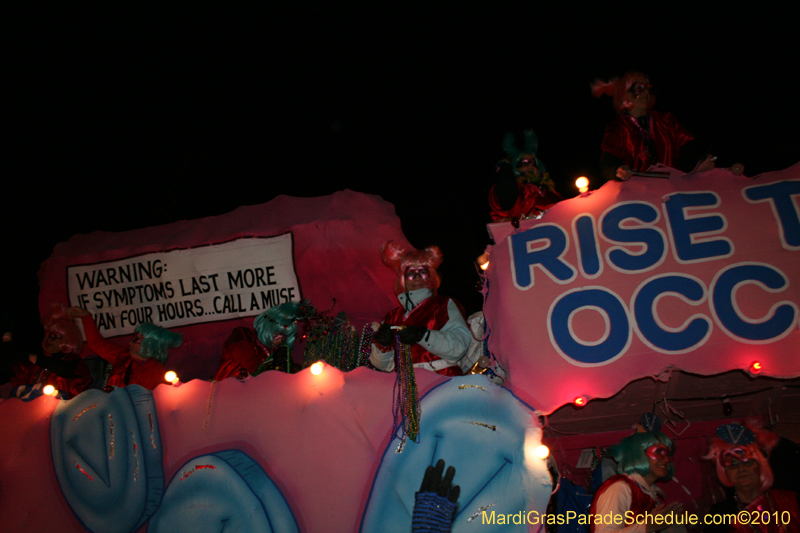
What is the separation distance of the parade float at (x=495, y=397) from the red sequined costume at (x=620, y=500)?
1.02 feet

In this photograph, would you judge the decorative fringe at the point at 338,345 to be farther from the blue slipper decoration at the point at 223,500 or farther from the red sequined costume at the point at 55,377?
the red sequined costume at the point at 55,377

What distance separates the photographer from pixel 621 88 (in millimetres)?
3605

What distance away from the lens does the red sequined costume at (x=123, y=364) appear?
408 cm

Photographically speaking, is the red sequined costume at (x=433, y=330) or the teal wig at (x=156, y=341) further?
the teal wig at (x=156, y=341)

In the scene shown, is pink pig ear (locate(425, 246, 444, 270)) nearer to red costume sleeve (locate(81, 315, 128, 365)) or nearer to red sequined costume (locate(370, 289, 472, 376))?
red sequined costume (locate(370, 289, 472, 376))

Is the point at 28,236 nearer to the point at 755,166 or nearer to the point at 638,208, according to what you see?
the point at 638,208

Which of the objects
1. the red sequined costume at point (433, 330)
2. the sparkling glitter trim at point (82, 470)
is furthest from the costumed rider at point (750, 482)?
the sparkling glitter trim at point (82, 470)

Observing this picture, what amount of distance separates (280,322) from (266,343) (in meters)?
0.19

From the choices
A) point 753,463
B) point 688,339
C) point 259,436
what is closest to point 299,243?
point 259,436

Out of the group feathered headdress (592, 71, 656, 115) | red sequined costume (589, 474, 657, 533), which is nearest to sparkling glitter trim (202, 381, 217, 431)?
red sequined costume (589, 474, 657, 533)

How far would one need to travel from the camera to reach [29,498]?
3352 mm

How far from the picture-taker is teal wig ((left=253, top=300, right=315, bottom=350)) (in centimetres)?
405

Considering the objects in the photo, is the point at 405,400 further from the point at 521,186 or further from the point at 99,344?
the point at 99,344

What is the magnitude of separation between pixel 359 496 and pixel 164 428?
1.35 m
